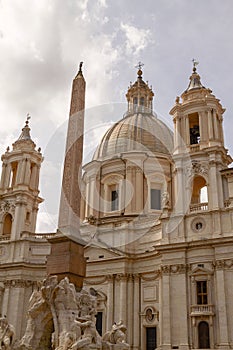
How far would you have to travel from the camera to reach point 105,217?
38.2 m

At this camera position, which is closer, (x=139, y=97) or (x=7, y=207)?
A: (x=7, y=207)

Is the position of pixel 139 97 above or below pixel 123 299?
above

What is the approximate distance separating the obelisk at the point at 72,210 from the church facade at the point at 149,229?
0.28m

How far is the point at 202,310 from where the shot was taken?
2678cm

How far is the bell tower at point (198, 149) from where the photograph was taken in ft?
99.0

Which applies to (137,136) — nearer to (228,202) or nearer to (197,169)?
(197,169)

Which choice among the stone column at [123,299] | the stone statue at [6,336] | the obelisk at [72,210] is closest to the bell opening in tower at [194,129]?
the stone column at [123,299]

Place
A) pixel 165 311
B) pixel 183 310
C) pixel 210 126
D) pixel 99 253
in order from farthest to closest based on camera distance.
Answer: pixel 99 253, pixel 210 126, pixel 165 311, pixel 183 310

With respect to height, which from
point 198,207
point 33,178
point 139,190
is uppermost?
point 33,178

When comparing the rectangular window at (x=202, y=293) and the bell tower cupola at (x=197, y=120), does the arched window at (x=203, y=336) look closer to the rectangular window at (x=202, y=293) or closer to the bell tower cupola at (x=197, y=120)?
the rectangular window at (x=202, y=293)

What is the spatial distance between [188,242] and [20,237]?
623 inches

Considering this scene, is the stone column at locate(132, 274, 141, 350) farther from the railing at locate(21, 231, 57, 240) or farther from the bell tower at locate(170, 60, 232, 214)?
the railing at locate(21, 231, 57, 240)

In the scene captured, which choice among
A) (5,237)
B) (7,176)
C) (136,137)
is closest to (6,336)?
(5,237)

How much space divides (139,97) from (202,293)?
89.9 ft
